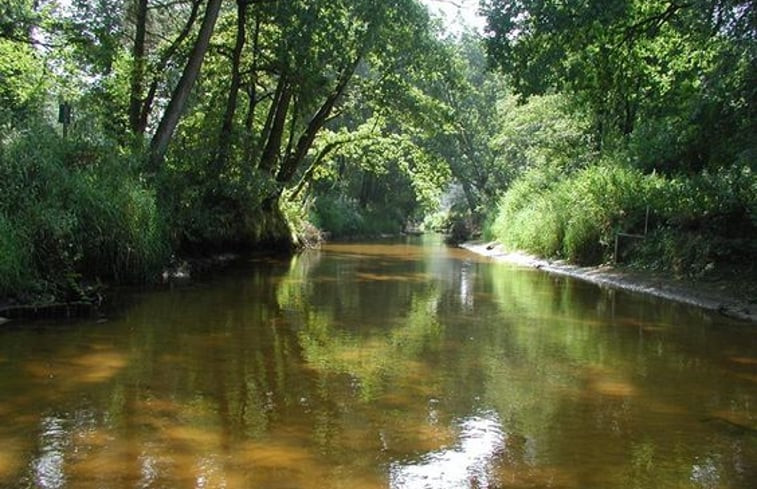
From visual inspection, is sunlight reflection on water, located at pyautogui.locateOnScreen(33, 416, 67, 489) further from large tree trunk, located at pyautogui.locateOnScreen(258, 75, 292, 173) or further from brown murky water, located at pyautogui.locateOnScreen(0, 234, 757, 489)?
large tree trunk, located at pyautogui.locateOnScreen(258, 75, 292, 173)

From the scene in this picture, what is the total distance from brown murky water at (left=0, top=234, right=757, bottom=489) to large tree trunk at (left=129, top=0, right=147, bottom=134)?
7.65 meters

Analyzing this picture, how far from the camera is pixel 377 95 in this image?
24.4 m

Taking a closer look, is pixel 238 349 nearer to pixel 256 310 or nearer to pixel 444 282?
pixel 256 310

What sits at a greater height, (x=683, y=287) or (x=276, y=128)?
(x=276, y=128)

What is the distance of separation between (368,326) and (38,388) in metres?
4.38

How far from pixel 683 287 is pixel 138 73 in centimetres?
1253

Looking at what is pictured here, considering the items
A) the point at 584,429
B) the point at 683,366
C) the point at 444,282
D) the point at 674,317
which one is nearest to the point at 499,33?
the point at 444,282

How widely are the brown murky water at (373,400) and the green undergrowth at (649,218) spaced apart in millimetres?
3406

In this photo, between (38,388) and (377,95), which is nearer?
(38,388)

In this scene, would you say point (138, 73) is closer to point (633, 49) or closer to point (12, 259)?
point (12, 259)

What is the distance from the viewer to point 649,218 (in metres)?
16.2

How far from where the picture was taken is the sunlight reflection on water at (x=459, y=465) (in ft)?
13.1

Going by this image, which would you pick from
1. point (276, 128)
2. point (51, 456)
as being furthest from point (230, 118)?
point (51, 456)

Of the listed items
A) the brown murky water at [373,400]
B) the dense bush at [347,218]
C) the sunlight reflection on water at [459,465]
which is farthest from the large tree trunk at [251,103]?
the sunlight reflection on water at [459,465]
